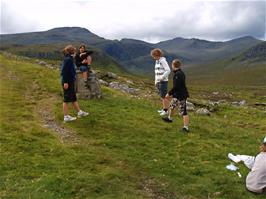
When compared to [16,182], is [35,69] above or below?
above

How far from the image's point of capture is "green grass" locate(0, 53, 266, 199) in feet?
56.0

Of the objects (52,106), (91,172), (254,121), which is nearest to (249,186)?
(91,172)

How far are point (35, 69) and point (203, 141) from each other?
3107cm

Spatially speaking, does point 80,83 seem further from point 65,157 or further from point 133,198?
point 133,198

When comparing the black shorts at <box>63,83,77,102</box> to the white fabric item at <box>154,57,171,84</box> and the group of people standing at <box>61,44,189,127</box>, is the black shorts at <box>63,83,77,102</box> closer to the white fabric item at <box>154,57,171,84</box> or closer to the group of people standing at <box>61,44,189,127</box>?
the group of people standing at <box>61,44,189,127</box>

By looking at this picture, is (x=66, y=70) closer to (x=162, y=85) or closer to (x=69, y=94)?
(x=69, y=94)

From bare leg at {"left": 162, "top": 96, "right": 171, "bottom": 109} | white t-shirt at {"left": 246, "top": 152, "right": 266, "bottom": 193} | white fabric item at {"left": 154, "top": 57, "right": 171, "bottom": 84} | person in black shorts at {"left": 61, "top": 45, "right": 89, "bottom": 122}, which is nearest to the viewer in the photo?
white t-shirt at {"left": 246, "top": 152, "right": 266, "bottom": 193}

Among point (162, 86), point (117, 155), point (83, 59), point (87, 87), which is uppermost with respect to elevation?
point (83, 59)

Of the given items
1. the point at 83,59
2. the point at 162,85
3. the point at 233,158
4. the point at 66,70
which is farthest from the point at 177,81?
the point at 83,59

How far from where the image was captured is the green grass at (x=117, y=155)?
1708 cm

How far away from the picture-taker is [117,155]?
810 inches

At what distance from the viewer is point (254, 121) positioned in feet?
126

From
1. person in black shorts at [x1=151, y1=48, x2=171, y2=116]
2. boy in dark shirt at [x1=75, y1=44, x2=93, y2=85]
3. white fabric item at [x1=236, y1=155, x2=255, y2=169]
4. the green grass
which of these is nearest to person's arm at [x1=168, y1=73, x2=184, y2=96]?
person in black shorts at [x1=151, y1=48, x2=171, y2=116]

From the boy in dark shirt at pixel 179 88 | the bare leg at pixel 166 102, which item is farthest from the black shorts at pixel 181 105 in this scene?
the bare leg at pixel 166 102
